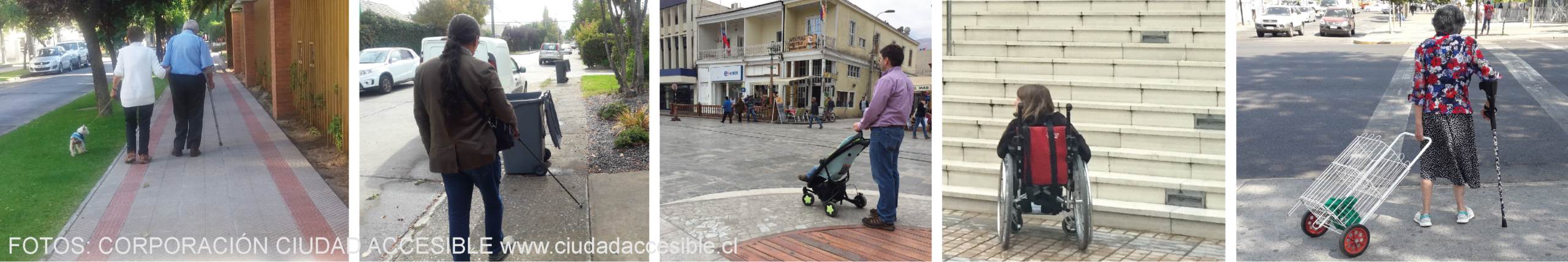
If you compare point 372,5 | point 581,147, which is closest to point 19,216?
point 372,5

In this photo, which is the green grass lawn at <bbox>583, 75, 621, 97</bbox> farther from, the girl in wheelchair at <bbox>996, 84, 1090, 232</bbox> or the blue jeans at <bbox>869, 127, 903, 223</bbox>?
the girl in wheelchair at <bbox>996, 84, 1090, 232</bbox>

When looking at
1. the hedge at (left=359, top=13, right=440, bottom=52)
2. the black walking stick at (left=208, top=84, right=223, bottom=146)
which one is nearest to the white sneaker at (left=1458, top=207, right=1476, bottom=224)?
the hedge at (left=359, top=13, right=440, bottom=52)

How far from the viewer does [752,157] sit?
5.12 m

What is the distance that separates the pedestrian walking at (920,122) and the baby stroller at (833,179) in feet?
2.18

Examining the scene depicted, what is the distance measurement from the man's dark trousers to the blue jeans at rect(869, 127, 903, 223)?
4.27 meters

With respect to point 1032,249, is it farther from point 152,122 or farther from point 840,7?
point 152,122

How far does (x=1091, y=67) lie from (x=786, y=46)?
1.53 m

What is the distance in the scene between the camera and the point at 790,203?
4844 mm

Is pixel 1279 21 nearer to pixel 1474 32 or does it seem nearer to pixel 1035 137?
pixel 1474 32

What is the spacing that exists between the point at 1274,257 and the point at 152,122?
6586 mm

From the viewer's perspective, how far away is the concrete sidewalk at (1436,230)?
3.89 m

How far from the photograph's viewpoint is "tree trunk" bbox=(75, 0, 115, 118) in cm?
466

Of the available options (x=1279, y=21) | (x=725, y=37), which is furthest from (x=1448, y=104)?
(x=1279, y=21)

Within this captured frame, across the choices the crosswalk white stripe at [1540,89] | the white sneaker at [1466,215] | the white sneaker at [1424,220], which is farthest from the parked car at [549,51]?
the crosswalk white stripe at [1540,89]
